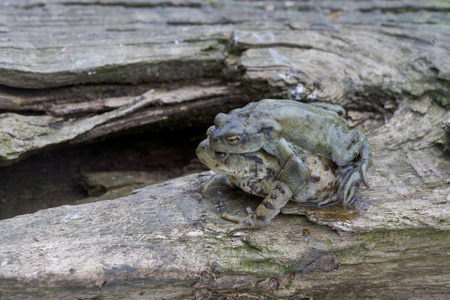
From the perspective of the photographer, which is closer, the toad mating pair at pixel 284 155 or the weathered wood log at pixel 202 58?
the toad mating pair at pixel 284 155

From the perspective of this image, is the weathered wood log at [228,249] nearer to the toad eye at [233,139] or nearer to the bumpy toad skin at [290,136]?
the bumpy toad skin at [290,136]

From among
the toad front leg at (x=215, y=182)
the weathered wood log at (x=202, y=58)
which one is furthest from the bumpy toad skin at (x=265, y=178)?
the weathered wood log at (x=202, y=58)

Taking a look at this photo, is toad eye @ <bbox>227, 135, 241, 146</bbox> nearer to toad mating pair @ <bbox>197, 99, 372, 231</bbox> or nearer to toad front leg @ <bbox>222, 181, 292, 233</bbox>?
toad mating pair @ <bbox>197, 99, 372, 231</bbox>

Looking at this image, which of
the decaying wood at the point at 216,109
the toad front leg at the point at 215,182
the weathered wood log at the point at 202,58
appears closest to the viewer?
the decaying wood at the point at 216,109

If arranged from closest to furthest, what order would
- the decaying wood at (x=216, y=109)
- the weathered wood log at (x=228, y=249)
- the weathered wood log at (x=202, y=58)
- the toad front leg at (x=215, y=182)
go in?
1. the weathered wood log at (x=228, y=249)
2. the decaying wood at (x=216, y=109)
3. the toad front leg at (x=215, y=182)
4. the weathered wood log at (x=202, y=58)

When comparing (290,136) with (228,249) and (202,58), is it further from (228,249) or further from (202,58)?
(202,58)

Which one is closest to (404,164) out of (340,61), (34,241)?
(340,61)

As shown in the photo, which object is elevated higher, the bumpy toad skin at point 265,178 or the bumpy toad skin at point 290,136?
the bumpy toad skin at point 290,136

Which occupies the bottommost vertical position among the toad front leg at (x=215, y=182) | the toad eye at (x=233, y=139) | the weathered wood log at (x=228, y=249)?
the weathered wood log at (x=228, y=249)

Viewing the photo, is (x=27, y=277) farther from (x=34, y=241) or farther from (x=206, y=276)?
(x=206, y=276)
